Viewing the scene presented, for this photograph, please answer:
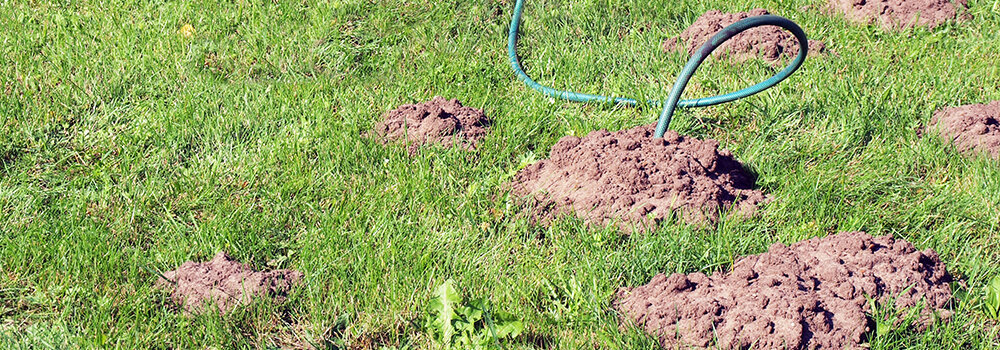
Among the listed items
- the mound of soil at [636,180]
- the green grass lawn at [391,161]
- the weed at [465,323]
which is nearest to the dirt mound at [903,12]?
the green grass lawn at [391,161]

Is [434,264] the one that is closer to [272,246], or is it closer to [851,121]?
[272,246]

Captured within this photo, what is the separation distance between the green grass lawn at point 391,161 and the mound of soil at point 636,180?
0.07m

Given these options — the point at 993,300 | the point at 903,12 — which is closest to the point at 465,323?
the point at 993,300

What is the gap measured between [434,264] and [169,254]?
2.73ft

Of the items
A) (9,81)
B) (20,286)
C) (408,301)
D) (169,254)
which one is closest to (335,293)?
(408,301)

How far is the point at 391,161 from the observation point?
11.0ft

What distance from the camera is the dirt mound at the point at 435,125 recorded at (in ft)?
11.3

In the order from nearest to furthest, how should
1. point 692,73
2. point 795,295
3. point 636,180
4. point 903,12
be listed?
point 795,295 < point 636,180 < point 692,73 < point 903,12

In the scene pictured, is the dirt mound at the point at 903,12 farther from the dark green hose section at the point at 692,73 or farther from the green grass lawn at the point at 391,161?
the dark green hose section at the point at 692,73

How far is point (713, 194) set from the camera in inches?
118

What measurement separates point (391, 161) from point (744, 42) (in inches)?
67.4

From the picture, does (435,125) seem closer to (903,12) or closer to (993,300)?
(993,300)

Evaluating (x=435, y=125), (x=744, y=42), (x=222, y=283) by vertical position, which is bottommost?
(x=222, y=283)

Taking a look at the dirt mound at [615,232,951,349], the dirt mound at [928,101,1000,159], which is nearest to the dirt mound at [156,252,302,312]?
the dirt mound at [615,232,951,349]
